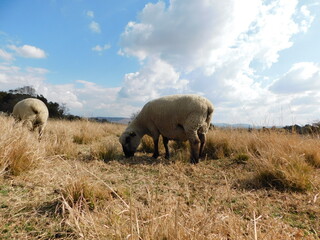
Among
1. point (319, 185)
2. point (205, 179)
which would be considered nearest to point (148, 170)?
point (205, 179)

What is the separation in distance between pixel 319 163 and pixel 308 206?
2433mm

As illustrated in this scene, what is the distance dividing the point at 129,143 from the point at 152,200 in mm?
4491

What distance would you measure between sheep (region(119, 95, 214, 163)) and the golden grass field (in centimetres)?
118

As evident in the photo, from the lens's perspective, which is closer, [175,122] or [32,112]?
[175,122]

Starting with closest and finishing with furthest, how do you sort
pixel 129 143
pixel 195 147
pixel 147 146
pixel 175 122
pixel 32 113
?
1. pixel 195 147
2. pixel 175 122
3. pixel 129 143
4. pixel 32 113
5. pixel 147 146

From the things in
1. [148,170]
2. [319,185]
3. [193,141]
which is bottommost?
[148,170]

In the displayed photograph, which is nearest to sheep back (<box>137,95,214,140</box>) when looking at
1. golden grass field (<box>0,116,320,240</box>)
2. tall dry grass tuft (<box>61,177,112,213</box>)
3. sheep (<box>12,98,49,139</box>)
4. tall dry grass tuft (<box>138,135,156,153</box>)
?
tall dry grass tuft (<box>138,135,156,153</box>)

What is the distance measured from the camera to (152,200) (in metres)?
1.66

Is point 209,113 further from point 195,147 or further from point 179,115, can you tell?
point 195,147

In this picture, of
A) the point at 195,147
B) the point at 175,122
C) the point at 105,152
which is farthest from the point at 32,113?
the point at 195,147

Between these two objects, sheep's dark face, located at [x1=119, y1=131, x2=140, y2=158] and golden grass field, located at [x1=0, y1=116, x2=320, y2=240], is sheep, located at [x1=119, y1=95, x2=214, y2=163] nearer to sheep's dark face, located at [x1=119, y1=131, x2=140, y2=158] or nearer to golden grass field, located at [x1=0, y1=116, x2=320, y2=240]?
sheep's dark face, located at [x1=119, y1=131, x2=140, y2=158]

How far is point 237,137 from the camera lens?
6.75 meters

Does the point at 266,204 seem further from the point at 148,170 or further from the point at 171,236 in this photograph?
the point at 148,170

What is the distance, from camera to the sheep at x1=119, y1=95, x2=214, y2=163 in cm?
507
